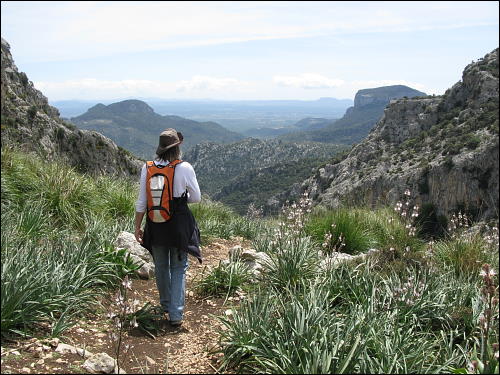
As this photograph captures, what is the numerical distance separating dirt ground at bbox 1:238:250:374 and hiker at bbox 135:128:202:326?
0.32 m

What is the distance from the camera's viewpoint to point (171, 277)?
470 centimetres

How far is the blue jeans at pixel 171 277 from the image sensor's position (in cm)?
453

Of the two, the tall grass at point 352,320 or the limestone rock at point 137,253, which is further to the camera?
the limestone rock at point 137,253

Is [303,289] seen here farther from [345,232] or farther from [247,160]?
[247,160]

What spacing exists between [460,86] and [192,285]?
7567 centimetres

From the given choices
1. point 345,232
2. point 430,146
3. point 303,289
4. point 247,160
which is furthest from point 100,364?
point 247,160

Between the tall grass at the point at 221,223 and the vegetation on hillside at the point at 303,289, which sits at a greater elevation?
the vegetation on hillside at the point at 303,289

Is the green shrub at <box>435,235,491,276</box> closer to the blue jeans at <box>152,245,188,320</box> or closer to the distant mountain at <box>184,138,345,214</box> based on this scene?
the blue jeans at <box>152,245,188,320</box>

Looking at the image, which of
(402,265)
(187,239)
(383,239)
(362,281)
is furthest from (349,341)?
(383,239)

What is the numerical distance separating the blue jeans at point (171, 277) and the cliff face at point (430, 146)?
34.7m

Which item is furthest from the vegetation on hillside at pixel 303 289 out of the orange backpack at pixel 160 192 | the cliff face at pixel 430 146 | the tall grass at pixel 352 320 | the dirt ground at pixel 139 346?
the cliff face at pixel 430 146

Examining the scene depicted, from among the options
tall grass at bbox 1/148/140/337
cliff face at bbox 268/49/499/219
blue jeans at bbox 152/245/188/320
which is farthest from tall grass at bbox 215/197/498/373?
cliff face at bbox 268/49/499/219

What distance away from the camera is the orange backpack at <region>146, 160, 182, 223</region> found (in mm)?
4316

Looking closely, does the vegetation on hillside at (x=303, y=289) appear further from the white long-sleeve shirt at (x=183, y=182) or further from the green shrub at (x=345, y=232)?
the white long-sleeve shirt at (x=183, y=182)
